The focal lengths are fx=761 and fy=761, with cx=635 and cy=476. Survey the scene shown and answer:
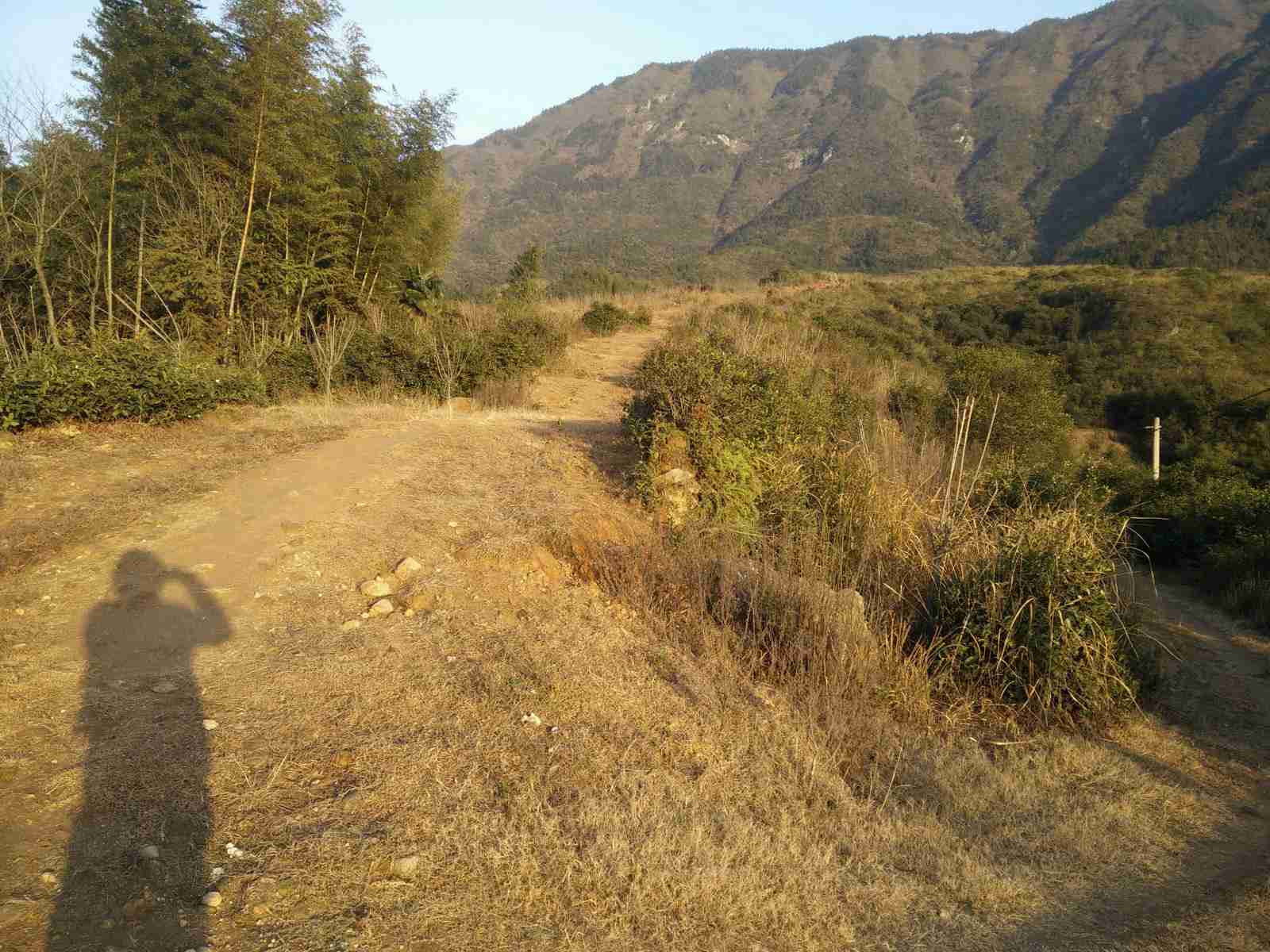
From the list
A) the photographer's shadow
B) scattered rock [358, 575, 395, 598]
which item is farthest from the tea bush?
the photographer's shadow

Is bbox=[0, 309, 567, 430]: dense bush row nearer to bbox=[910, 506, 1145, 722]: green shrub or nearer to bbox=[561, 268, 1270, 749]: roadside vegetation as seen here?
bbox=[561, 268, 1270, 749]: roadside vegetation

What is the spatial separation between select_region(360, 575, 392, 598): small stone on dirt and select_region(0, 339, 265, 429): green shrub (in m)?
4.24

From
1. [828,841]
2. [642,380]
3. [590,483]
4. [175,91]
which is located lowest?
[828,841]

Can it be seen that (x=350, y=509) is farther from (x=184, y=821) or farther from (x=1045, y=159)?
(x=1045, y=159)

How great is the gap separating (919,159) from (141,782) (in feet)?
367

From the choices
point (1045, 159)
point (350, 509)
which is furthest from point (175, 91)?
point (1045, 159)

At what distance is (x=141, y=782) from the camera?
9.11ft

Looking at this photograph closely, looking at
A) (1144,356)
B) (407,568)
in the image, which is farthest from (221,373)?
(1144,356)

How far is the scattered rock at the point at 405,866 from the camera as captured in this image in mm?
2510

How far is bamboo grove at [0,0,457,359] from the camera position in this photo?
9.53m

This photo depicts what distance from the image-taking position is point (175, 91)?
996 centimetres

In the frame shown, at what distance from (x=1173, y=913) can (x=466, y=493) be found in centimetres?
507

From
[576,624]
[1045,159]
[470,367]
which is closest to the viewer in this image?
[576,624]

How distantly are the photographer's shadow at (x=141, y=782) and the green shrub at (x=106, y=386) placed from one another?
353 cm
